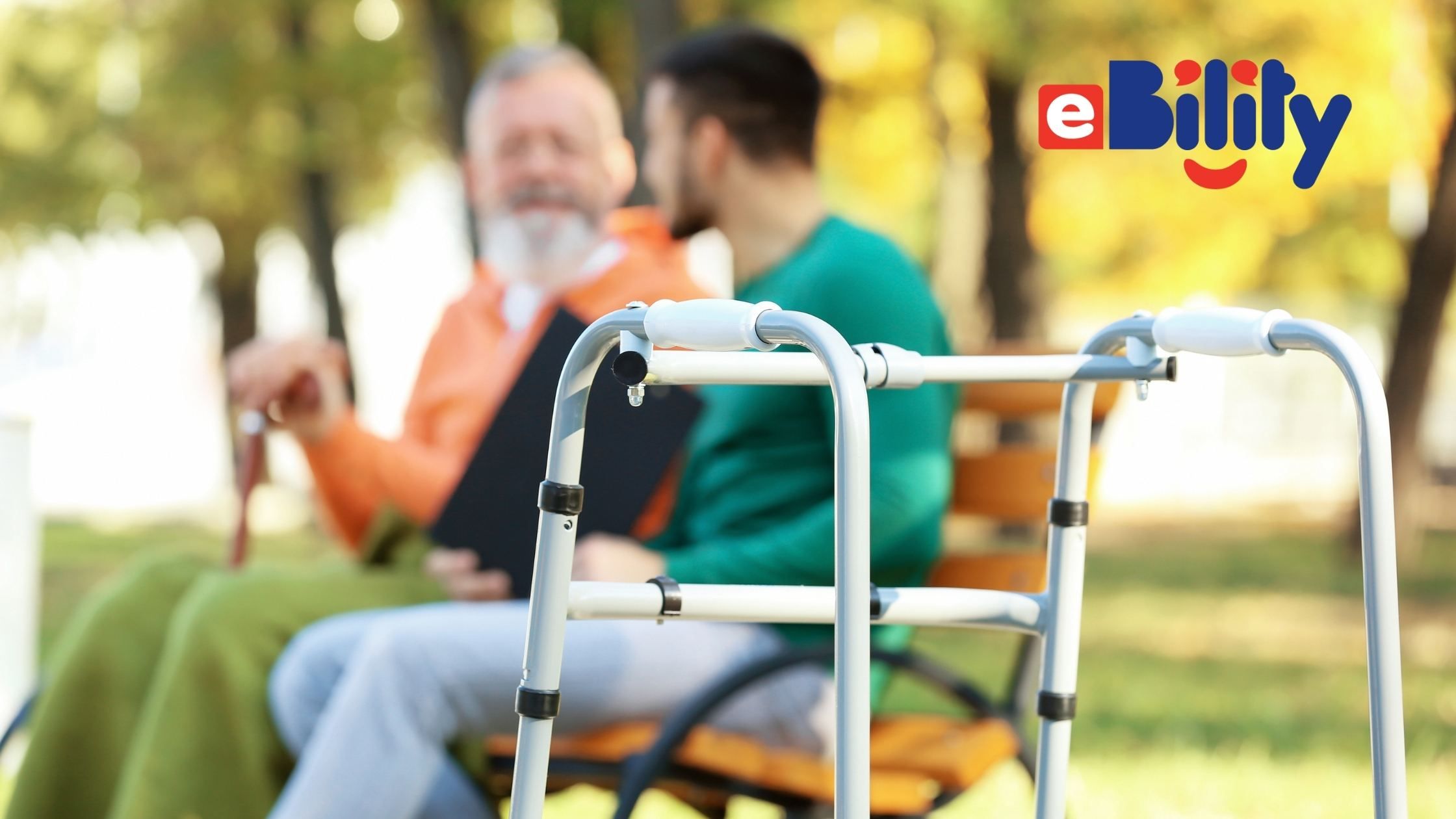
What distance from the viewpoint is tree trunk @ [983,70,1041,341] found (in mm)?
11758

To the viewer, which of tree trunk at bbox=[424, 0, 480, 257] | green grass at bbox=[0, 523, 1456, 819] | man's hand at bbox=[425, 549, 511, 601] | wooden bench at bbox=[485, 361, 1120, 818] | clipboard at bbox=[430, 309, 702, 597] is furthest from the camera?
tree trunk at bbox=[424, 0, 480, 257]

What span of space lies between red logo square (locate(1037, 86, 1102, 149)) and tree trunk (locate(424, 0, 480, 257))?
8.99m

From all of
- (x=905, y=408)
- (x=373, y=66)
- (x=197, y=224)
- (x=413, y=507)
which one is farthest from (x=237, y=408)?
(x=197, y=224)

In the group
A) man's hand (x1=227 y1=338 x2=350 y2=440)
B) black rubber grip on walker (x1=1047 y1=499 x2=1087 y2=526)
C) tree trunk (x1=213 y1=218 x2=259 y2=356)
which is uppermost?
tree trunk (x1=213 y1=218 x2=259 y2=356)

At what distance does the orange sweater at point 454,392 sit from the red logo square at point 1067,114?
36.2 inches

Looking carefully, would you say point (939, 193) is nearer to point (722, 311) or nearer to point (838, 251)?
point (838, 251)

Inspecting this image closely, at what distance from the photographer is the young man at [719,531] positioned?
2459 millimetres

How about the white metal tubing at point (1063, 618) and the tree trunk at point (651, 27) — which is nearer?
the white metal tubing at point (1063, 618)

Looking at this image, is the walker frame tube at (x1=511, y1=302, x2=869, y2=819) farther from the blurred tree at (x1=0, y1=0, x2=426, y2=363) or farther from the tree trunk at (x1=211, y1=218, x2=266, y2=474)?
the tree trunk at (x1=211, y1=218, x2=266, y2=474)

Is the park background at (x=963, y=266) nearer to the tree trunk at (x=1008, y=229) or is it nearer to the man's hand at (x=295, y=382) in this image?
the tree trunk at (x=1008, y=229)

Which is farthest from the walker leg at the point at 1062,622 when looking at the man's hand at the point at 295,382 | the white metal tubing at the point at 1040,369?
the man's hand at the point at 295,382

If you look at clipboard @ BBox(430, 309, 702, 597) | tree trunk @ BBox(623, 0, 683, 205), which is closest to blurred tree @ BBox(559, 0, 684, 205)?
tree trunk @ BBox(623, 0, 683, 205)

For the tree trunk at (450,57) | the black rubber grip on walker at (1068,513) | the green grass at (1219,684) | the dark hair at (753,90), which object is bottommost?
the green grass at (1219,684)

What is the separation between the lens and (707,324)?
1.67 meters
